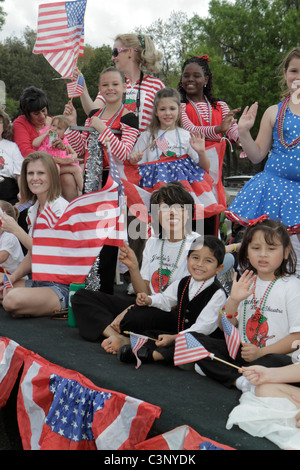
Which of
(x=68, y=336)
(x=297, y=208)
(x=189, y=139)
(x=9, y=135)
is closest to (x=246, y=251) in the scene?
(x=297, y=208)

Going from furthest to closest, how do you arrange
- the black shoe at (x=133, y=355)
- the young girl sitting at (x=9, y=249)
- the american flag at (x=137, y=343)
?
the young girl sitting at (x=9, y=249), the black shoe at (x=133, y=355), the american flag at (x=137, y=343)

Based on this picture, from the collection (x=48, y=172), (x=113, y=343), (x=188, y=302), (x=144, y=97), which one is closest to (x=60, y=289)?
(x=48, y=172)

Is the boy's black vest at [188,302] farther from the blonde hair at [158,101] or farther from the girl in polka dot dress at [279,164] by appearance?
the blonde hair at [158,101]

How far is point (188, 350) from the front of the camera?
8.91ft

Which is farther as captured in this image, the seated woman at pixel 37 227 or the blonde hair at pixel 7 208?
the blonde hair at pixel 7 208

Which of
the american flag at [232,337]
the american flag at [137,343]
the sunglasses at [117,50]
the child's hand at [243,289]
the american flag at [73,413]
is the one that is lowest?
the american flag at [73,413]

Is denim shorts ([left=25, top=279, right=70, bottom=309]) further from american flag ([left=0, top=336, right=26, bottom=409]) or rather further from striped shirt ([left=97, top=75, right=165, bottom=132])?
striped shirt ([left=97, top=75, right=165, bottom=132])

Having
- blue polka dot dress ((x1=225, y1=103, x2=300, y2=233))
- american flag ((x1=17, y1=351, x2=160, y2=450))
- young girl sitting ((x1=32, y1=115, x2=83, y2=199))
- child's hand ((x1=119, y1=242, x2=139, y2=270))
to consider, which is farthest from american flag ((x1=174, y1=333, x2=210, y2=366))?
young girl sitting ((x1=32, y1=115, x2=83, y2=199))

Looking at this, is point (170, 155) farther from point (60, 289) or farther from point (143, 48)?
point (60, 289)

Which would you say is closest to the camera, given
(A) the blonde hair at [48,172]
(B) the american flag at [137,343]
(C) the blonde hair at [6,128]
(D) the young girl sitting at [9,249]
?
(B) the american flag at [137,343]

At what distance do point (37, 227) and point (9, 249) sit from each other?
2.25ft

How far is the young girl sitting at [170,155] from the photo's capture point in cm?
440

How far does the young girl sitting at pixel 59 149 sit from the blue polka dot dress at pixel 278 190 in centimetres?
225

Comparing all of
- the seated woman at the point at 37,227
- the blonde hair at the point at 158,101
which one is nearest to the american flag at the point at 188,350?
the seated woman at the point at 37,227
